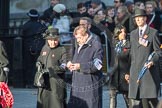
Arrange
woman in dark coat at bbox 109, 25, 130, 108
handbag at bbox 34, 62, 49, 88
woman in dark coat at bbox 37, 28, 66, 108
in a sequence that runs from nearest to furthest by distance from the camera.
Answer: handbag at bbox 34, 62, 49, 88, woman in dark coat at bbox 37, 28, 66, 108, woman in dark coat at bbox 109, 25, 130, 108

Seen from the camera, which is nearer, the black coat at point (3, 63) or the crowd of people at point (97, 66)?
the crowd of people at point (97, 66)

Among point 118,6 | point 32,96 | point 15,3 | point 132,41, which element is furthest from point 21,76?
point 132,41

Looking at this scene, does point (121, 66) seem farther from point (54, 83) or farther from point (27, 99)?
point (27, 99)

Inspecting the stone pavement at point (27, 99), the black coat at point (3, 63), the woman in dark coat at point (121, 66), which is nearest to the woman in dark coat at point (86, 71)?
the woman in dark coat at point (121, 66)

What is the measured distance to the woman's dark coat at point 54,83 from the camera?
11.8 m

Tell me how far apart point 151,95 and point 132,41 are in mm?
1015

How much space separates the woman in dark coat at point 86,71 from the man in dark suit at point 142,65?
74cm

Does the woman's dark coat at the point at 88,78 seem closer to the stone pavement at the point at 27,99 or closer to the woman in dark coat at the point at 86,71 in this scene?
the woman in dark coat at the point at 86,71

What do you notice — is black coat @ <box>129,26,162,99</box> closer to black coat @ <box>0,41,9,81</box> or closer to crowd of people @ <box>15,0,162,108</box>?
crowd of people @ <box>15,0,162,108</box>

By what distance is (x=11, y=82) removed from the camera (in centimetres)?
1883

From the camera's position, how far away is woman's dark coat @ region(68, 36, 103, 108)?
1057 cm

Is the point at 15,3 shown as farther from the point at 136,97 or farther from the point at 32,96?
the point at 136,97

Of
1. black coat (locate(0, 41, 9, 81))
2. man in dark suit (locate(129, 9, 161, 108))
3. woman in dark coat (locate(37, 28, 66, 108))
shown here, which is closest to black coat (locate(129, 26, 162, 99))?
man in dark suit (locate(129, 9, 161, 108))

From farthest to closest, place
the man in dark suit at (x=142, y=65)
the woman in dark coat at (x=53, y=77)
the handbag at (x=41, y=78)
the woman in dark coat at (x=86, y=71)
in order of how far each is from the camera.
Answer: the woman in dark coat at (x=53, y=77), the handbag at (x=41, y=78), the man in dark suit at (x=142, y=65), the woman in dark coat at (x=86, y=71)
